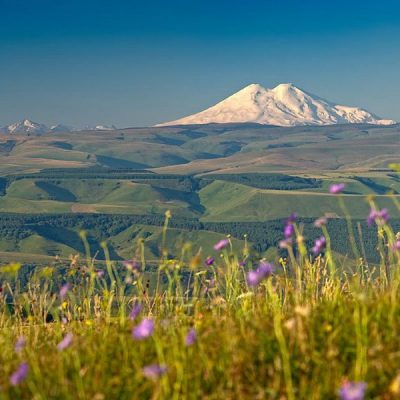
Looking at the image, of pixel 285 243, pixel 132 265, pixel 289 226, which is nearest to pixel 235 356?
pixel 285 243

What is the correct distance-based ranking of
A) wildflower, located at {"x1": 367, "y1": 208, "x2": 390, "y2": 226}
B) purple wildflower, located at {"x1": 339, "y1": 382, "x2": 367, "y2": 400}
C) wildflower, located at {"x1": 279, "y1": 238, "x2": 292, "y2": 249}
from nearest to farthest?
purple wildflower, located at {"x1": 339, "y1": 382, "x2": 367, "y2": 400}
wildflower, located at {"x1": 279, "y1": 238, "x2": 292, "y2": 249}
wildflower, located at {"x1": 367, "y1": 208, "x2": 390, "y2": 226}

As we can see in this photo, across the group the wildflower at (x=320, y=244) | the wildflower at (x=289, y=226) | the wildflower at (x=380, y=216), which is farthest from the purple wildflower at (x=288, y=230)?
the wildflower at (x=380, y=216)

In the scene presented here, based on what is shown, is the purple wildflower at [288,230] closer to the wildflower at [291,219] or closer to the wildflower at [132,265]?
the wildflower at [291,219]

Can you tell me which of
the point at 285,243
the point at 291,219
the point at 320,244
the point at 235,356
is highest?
the point at 291,219

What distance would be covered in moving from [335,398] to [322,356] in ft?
2.04

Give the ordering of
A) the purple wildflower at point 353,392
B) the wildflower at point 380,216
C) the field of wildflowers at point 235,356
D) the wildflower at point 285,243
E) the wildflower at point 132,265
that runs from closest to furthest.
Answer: the purple wildflower at point 353,392, the field of wildflowers at point 235,356, the wildflower at point 285,243, the wildflower at point 380,216, the wildflower at point 132,265

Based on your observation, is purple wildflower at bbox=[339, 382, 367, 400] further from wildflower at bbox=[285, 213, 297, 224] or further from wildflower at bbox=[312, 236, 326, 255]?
wildflower at bbox=[312, 236, 326, 255]

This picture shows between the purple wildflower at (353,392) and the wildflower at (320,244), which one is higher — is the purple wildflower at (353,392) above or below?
below

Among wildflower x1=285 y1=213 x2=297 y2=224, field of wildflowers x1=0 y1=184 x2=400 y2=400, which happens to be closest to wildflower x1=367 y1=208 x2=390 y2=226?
field of wildflowers x1=0 y1=184 x2=400 y2=400

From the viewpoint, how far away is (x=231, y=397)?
17.4 ft

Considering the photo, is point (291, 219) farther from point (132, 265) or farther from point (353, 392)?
point (353, 392)

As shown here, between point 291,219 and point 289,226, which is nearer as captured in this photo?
point 291,219

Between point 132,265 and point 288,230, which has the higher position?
point 288,230

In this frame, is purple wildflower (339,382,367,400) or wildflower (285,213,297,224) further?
wildflower (285,213,297,224)
